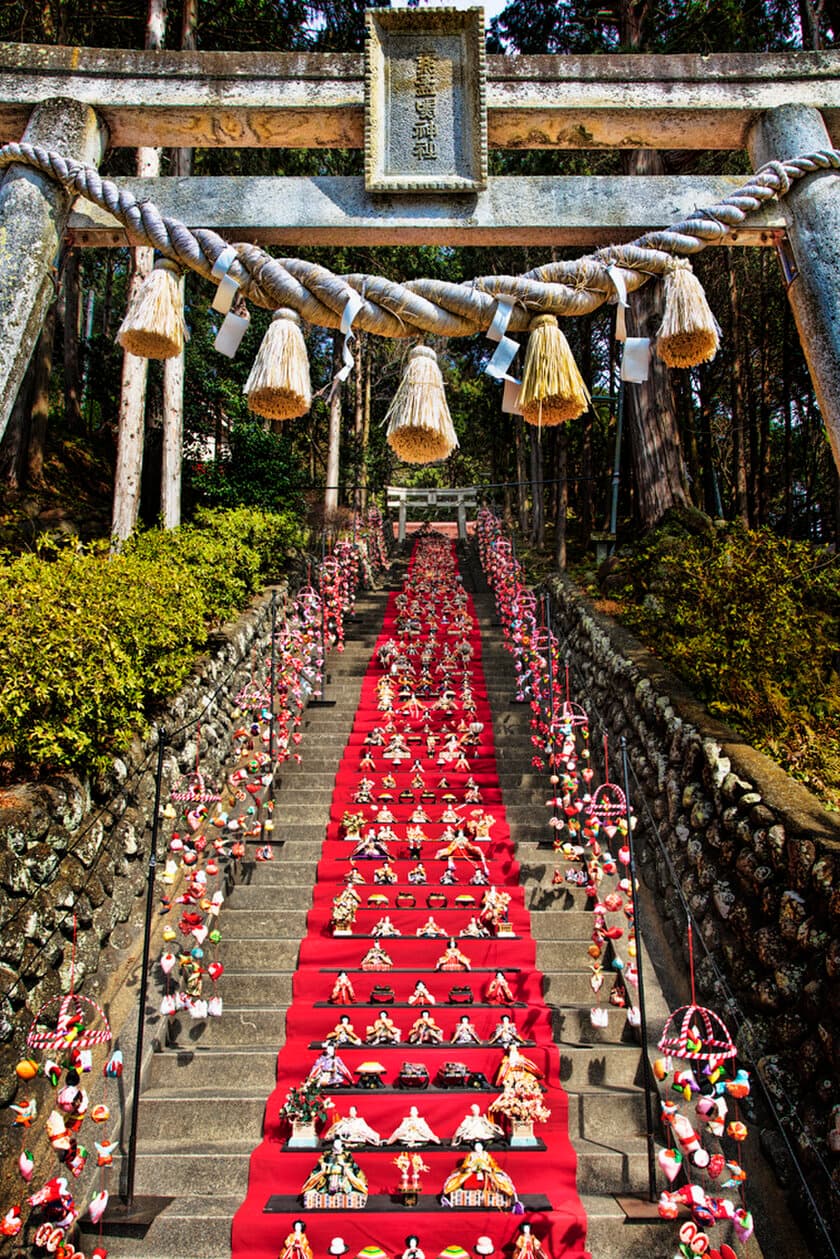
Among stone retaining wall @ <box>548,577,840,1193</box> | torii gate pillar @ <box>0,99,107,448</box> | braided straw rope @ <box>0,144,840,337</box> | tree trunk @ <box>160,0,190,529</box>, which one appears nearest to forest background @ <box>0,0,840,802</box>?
stone retaining wall @ <box>548,577,840,1193</box>

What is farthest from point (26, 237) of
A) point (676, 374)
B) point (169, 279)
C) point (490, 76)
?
point (676, 374)

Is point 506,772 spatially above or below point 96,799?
below

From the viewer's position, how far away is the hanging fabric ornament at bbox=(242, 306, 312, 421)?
3.04 m

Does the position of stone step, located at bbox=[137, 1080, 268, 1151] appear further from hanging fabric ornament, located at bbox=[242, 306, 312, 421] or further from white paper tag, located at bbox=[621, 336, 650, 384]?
white paper tag, located at bbox=[621, 336, 650, 384]

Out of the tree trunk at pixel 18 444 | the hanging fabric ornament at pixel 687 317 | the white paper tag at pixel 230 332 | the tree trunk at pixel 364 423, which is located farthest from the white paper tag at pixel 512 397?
the tree trunk at pixel 364 423

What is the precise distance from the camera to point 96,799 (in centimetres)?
557

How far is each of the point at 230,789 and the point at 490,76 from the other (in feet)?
18.1

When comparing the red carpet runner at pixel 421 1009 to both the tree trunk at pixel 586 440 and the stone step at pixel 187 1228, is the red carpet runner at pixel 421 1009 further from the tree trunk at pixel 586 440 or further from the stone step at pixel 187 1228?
the tree trunk at pixel 586 440

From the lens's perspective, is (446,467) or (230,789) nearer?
(230,789)

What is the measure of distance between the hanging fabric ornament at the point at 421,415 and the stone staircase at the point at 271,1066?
151 inches

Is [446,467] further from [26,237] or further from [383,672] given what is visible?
[26,237]

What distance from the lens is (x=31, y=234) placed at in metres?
3.13

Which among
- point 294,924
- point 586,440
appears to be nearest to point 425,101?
point 294,924

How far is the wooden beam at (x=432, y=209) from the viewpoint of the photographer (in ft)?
10.5
